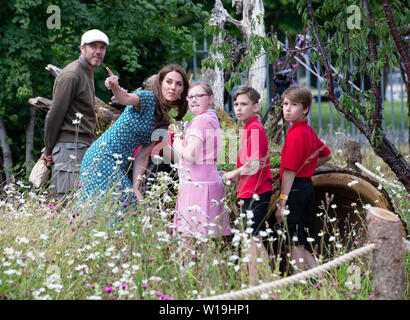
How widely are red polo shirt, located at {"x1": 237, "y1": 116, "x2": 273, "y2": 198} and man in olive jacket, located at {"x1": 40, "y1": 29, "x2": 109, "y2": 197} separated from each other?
1.60 meters

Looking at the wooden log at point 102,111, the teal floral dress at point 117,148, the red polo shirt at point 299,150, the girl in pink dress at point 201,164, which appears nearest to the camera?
the girl in pink dress at point 201,164

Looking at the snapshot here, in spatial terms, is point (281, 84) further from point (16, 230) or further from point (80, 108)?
point (16, 230)

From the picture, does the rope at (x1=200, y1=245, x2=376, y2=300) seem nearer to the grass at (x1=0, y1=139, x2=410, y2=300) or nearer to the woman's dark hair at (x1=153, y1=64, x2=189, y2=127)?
the grass at (x1=0, y1=139, x2=410, y2=300)

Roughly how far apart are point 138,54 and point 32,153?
2.15m

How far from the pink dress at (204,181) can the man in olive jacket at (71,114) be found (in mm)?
1240

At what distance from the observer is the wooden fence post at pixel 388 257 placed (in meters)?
3.31

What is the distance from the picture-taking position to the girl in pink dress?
4156 millimetres

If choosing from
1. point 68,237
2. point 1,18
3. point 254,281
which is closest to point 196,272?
point 254,281

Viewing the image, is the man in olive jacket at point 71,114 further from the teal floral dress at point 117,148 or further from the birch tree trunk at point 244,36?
the birch tree trunk at point 244,36

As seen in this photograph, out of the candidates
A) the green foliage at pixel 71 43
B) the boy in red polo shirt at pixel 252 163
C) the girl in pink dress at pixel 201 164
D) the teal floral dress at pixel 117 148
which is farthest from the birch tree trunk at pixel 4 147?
the boy in red polo shirt at pixel 252 163

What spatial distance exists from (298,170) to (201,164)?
75 centimetres

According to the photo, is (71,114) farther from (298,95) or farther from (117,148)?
(298,95)

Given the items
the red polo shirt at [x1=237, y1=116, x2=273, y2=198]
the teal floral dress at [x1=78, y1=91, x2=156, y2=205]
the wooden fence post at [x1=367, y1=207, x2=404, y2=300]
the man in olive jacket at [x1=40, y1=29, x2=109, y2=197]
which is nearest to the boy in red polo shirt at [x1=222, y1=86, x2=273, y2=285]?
the red polo shirt at [x1=237, y1=116, x2=273, y2=198]
